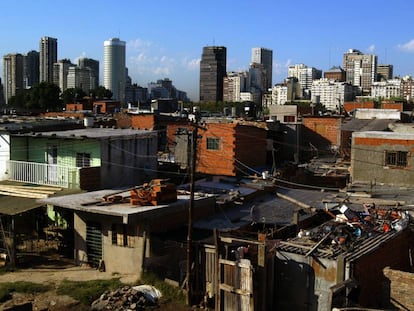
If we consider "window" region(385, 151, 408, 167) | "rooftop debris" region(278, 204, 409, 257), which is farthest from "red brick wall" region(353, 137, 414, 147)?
"rooftop debris" region(278, 204, 409, 257)

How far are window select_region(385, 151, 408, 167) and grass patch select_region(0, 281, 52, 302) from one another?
582 inches

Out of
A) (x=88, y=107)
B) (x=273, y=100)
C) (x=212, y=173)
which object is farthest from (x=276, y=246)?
(x=273, y=100)

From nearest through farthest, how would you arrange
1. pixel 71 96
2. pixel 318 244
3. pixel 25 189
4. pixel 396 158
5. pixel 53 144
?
pixel 318 244
pixel 25 189
pixel 53 144
pixel 396 158
pixel 71 96

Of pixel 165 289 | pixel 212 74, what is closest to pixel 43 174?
pixel 165 289

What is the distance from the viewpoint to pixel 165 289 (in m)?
15.2

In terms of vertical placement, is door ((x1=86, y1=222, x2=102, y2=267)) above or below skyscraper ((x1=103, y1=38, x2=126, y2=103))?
below

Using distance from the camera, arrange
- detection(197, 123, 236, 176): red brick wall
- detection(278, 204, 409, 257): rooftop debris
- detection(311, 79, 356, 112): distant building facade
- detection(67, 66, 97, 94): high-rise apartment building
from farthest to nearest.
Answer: detection(67, 66, 97, 94): high-rise apartment building → detection(311, 79, 356, 112): distant building facade → detection(197, 123, 236, 176): red brick wall → detection(278, 204, 409, 257): rooftop debris

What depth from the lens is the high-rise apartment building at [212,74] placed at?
150 metres

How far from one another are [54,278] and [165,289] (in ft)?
12.5

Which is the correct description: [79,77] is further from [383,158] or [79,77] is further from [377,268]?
[377,268]

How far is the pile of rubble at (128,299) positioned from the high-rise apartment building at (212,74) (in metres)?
134

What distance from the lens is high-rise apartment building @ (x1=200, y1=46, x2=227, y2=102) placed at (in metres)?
150

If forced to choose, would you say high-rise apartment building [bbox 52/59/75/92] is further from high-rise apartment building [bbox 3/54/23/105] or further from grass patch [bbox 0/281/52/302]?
grass patch [bbox 0/281/52/302]

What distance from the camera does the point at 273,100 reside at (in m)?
151
